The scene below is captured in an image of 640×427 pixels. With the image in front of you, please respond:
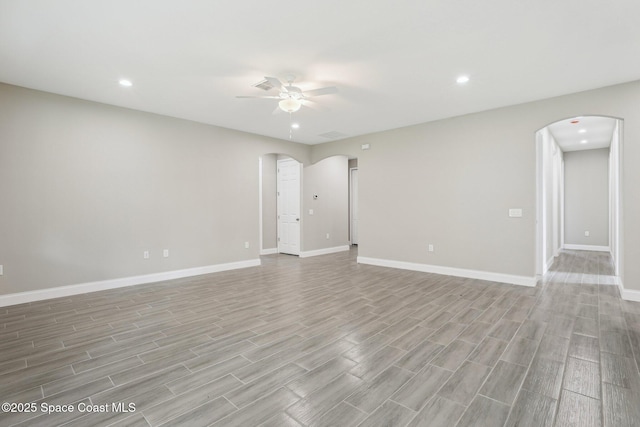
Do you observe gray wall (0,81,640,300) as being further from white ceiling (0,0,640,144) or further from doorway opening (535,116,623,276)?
doorway opening (535,116,623,276)

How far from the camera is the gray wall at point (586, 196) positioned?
793cm

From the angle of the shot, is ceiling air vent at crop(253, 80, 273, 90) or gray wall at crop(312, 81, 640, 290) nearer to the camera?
ceiling air vent at crop(253, 80, 273, 90)

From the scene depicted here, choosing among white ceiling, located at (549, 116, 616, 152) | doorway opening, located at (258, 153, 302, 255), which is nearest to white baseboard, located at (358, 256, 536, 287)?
doorway opening, located at (258, 153, 302, 255)

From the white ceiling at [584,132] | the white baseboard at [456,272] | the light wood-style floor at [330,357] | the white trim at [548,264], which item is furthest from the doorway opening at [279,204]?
the white ceiling at [584,132]

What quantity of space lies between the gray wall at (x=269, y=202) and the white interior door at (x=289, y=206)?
0.14 m

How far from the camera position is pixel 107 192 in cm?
454

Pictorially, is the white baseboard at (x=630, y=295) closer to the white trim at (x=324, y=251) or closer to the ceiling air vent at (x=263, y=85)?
the ceiling air vent at (x=263, y=85)

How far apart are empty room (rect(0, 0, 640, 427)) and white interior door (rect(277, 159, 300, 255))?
38.3 inches

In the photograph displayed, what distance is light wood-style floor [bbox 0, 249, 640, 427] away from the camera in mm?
1785

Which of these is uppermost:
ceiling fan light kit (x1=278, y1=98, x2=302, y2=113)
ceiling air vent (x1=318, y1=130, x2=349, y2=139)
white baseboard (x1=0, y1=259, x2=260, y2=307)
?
ceiling air vent (x1=318, y1=130, x2=349, y2=139)

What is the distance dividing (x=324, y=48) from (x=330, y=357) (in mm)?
2859

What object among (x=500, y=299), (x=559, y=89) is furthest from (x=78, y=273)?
(x=559, y=89)

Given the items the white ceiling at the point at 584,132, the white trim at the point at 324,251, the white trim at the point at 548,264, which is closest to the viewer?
the white ceiling at the point at 584,132

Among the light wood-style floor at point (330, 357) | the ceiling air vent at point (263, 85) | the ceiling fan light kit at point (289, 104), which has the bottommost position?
the light wood-style floor at point (330, 357)
